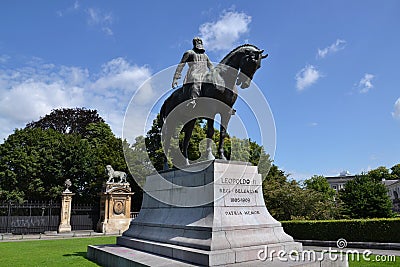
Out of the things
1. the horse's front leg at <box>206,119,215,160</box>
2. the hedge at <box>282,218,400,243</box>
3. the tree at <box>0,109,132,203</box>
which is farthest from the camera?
the tree at <box>0,109,132,203</box>

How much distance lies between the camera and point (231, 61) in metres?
9.05

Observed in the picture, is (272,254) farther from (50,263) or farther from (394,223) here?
(394,223)

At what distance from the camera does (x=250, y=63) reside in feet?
28.5

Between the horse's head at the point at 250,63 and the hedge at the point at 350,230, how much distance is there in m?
11.9

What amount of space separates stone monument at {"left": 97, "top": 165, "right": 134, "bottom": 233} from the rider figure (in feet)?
74.8

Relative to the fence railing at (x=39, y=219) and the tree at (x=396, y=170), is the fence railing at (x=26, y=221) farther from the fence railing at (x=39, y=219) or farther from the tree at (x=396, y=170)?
the tree at (x=396, y=170)

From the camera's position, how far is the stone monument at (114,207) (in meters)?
29.9

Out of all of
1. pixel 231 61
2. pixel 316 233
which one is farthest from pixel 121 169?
pixel 231 61

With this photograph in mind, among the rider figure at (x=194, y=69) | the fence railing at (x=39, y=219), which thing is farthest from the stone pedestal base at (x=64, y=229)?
the rider figure at (x=194, y=69)

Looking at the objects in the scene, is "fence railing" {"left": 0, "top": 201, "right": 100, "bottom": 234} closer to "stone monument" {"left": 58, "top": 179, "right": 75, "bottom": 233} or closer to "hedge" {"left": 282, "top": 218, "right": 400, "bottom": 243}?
"stone monument" {"left": 58, "top": 179, "right": 75, "bottom": 233}

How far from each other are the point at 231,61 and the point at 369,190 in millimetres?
19674

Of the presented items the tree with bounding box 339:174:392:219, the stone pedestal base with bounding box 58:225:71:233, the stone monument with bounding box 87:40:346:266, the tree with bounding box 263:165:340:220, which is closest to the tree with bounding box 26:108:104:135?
the stone pedestal base with bounding box 58:225:71:233

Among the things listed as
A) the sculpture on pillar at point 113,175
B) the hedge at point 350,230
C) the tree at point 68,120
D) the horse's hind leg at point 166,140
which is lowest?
the hedge at point 350,230

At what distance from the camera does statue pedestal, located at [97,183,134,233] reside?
29.9 metres
